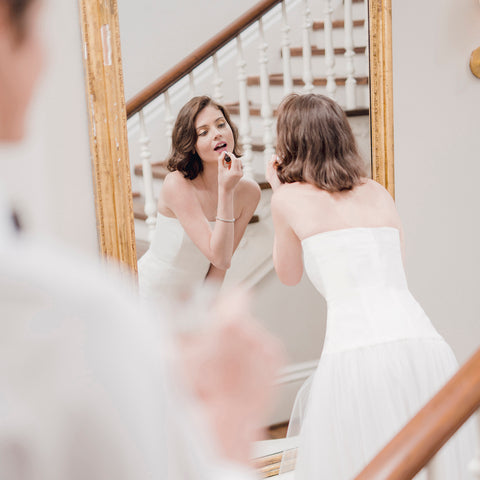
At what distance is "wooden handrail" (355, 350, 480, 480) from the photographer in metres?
0.97

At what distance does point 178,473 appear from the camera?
44 centimetres

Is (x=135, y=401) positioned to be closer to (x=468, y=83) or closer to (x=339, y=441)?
(x=339, y=441)

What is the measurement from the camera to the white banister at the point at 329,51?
210 centimetres

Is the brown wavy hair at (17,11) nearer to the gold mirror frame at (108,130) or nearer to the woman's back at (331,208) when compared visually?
the gold mirror frame at (108,130)

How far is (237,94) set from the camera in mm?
1910

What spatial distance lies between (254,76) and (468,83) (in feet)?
3.37

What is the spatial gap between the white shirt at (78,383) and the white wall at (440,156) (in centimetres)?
207

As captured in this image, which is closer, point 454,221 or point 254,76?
point 254,76

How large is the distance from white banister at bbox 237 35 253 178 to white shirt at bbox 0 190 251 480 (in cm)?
153

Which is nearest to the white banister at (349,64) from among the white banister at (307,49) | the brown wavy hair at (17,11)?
the white banister at (307,49)

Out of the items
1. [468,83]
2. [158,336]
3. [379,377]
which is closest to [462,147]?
[468,83]

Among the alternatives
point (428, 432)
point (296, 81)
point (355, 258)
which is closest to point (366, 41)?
point (296, 81)

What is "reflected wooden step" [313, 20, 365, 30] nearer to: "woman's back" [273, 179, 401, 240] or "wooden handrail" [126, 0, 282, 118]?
"wooden handrail" [126, 0, 282, 118]

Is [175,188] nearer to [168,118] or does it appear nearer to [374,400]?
[168,118]
